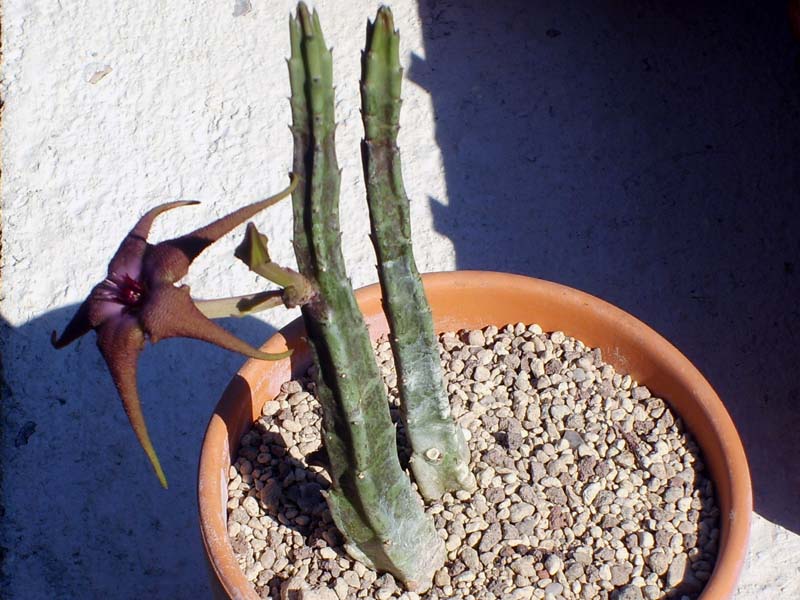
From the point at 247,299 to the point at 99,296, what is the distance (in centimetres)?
11

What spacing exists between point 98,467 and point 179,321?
990mm

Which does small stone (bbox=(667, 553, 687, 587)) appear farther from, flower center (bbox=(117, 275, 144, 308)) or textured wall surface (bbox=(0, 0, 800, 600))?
flower center (bbox=(117, 275, 144, 308))

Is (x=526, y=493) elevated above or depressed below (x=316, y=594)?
above

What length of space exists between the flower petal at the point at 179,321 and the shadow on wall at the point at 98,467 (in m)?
0.89

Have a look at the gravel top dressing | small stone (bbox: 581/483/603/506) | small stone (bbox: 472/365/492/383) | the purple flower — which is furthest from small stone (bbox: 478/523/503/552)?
the purple flower

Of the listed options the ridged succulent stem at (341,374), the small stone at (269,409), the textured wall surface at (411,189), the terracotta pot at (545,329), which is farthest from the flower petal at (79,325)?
the textured wall surface at (411,189)

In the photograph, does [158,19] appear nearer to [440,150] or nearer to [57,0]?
[57,0]

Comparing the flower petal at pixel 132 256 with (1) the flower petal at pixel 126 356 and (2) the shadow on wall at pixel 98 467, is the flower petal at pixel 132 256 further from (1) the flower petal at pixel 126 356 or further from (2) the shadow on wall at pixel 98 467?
(2) the shadow on wall at pixel 98 467

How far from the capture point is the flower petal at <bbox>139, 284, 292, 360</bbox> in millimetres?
694

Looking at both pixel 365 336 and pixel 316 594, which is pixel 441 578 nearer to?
pixel 316 594

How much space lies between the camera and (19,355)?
1694mm

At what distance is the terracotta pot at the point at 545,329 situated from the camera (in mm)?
1045

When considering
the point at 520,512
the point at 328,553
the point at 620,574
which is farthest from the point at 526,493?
the point at 328,553

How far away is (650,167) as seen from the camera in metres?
1.89
